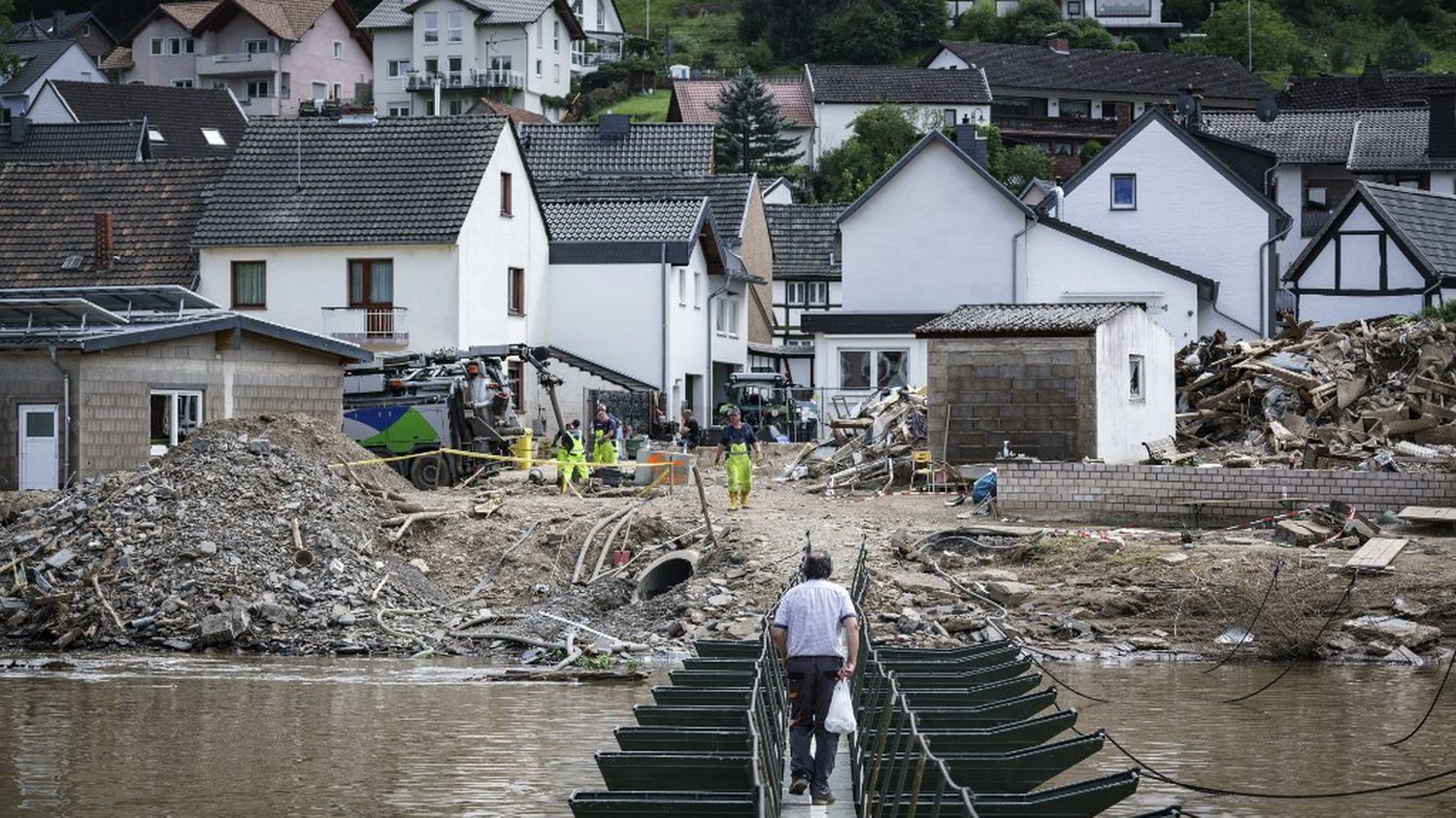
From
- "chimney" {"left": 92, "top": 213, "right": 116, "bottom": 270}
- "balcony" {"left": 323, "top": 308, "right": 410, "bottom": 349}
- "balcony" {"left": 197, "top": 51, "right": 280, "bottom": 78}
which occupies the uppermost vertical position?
"balcony" {"left": 197, "top": 51, "right": 280, "bottom": 78}

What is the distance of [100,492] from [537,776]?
1274 centimetres

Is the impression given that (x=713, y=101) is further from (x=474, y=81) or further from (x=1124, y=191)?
(x=1124, y=191)

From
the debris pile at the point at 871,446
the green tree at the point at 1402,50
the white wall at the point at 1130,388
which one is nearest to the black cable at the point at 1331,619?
the white wall at the point at 1130,388

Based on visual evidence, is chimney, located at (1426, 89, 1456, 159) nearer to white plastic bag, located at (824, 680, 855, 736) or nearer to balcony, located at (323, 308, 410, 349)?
balcony, located at (323, 308, 410, 349)

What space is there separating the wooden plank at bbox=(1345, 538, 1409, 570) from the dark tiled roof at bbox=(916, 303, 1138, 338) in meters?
7.35

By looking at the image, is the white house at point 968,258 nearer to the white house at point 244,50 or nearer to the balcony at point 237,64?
the white house at point 244,50

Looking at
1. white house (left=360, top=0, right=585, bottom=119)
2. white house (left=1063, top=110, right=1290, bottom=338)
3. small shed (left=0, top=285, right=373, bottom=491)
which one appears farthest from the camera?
white house (left=360, top=0, right=585, bottom=119)

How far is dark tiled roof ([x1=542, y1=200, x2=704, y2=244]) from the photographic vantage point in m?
52.1

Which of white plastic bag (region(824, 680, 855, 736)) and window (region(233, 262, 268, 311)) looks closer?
white plastic bag (region(824, 680, 855, 736))

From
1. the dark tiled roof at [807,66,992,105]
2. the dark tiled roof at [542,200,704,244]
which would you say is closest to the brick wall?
the dark tiled roof at [542,200,704,244]

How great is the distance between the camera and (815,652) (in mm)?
13430

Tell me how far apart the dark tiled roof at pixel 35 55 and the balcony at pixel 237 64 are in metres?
6.53

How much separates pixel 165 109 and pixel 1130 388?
185 ft

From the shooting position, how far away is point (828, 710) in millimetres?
13391
